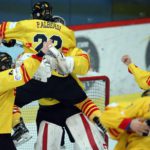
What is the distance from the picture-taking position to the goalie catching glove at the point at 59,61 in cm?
317

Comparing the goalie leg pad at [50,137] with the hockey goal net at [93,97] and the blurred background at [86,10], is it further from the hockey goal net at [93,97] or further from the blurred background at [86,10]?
the blurred background at [86,10]

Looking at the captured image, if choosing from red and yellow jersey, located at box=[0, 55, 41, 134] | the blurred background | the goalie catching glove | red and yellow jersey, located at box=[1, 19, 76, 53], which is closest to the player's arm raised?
red and yellow jersey, located at box=[0, 55, 41, 134]

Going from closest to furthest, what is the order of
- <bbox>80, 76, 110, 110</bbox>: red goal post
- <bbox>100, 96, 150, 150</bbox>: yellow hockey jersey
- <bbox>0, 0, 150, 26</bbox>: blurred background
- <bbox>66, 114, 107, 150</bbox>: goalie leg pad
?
<bbox>100, 96, 150, 150</bbox>: yellow hockey jersey → <bbox>66, 114, 107, 150</bbox>: goalie leg pad → <bbox>80, 76, 110, 110</bbox>: red goal post → <bbox>0, 0, 150, 26</bbox>: blurred background

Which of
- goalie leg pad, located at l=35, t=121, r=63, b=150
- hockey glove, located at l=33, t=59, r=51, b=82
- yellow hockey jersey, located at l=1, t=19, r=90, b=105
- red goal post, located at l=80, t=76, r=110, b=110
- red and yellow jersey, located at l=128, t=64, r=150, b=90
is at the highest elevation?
yellow hockey jersey, located at l=1, t=19, r=90, b=105

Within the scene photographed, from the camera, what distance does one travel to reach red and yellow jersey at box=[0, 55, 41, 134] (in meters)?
2.89

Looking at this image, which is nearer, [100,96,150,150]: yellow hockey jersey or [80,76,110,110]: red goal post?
[100,96,150,150]: yellow hockey jersey

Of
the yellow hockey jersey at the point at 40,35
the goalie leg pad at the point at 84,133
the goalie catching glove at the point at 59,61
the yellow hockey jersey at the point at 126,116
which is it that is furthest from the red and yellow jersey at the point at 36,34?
the yellow hockey jersey at the point at 126,116

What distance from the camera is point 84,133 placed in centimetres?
329

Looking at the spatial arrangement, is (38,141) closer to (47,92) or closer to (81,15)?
(47,92)

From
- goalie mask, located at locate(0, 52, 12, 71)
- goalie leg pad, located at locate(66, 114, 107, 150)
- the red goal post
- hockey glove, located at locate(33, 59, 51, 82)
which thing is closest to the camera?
goalie mask, located at locate(0, 52, 12, 71)

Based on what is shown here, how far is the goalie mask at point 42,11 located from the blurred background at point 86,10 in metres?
2.18

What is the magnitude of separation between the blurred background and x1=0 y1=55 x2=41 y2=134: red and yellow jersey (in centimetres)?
264

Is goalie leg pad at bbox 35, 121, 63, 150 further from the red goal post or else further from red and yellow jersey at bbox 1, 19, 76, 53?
the red goal post

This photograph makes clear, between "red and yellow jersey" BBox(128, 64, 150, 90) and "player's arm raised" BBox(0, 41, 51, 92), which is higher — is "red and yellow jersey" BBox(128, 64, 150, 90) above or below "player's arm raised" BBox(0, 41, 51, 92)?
below
